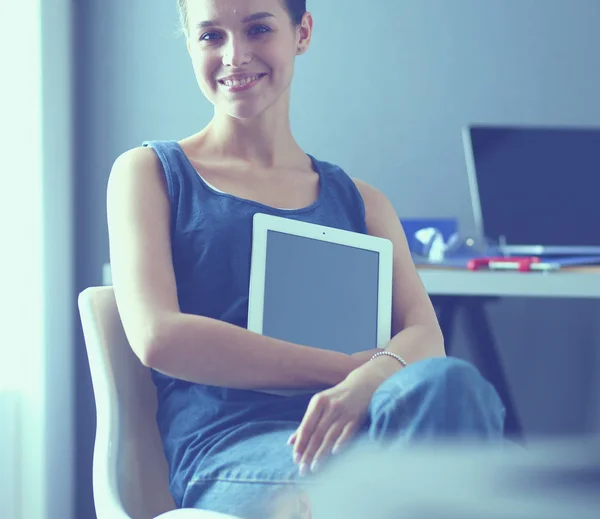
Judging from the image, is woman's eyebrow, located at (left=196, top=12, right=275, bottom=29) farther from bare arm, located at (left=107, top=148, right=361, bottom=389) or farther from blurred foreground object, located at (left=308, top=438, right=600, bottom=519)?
blurred foreground object, located at (left=308, top=438, right=600, bottom=519)

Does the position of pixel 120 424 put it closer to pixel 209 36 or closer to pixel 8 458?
pixel 209 36

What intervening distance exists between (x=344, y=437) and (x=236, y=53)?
0.42 meters

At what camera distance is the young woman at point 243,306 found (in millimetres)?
613

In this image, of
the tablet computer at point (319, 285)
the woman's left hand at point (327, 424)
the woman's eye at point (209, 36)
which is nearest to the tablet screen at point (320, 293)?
the tablet computer at point (319, 285)

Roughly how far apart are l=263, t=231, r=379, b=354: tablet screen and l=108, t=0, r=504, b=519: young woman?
0.02 m

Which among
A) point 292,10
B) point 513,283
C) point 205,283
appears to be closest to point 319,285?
point 205,283

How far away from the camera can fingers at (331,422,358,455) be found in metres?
0.61

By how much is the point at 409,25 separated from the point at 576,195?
0.51 metres

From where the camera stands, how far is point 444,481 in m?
0.46

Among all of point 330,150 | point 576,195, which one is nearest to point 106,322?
point 330,150

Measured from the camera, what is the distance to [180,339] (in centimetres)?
68

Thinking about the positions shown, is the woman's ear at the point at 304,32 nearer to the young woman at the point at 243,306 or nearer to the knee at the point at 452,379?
the young woman at the point at 243,306

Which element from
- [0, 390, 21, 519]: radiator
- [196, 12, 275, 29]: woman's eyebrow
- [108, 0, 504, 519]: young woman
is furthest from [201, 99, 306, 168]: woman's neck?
[0, 390, 21, 519]: radiator

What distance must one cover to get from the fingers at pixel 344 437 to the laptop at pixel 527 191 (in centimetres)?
104
